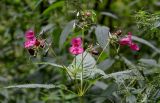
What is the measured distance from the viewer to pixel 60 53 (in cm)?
347

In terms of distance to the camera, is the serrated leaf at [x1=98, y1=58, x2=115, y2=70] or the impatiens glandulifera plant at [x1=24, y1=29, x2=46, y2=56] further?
the serrated leaf at [x1=98, y1=58, x2=115, y2=70]

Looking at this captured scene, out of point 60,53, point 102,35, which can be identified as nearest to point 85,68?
point 102,35

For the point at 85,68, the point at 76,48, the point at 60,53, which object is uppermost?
the point at 76,48

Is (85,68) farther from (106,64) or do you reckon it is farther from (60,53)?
(60,53)

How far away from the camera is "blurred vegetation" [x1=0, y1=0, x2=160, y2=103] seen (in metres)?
1.95

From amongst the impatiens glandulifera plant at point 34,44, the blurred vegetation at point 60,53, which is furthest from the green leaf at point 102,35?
the impatiens glandulifera plant at point 34,44

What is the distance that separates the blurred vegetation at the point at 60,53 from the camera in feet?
6.40

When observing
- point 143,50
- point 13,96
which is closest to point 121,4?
point 143,50

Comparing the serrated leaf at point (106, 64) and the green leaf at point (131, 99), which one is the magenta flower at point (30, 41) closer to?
the green leaf at point (131, 99)

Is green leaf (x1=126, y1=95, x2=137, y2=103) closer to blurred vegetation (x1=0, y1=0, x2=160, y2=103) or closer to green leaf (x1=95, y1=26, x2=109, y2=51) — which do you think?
blurred vegetation (x1=0, y1=0, x2=160, y2=103)

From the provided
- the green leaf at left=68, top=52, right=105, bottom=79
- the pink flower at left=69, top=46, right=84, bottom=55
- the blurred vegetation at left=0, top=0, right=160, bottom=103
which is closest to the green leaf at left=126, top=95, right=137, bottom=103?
the blurred vegetation at left=0, top=0, right=160, bottom=103

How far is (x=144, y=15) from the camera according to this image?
1866mm

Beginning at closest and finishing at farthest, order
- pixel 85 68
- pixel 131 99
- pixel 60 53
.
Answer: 1. pixel 131 99
2. pixel 85 68
3. pixel 60 53

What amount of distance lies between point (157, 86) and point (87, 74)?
1.06ft
